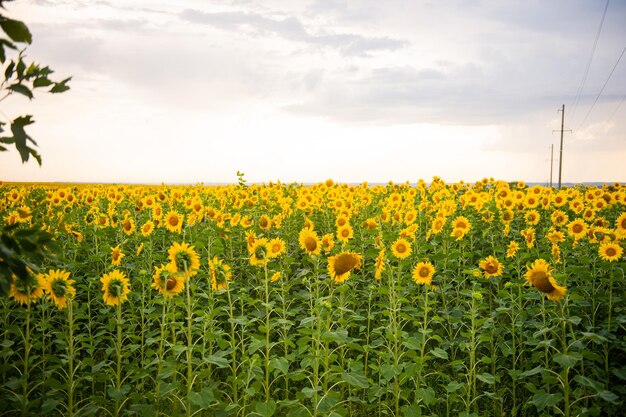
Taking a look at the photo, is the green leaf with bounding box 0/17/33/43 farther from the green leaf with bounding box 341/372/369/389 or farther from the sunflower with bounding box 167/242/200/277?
the green leaf with bounding box 341/372/369/389

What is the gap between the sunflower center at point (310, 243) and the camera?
4.85 m

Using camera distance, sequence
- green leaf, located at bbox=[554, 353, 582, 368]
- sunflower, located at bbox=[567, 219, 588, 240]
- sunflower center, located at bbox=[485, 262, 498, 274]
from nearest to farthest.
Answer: green leaf, located at bbox=[554, 353, 582, 368] → sunflower center, located at bbox=[485, 262, 498, 274] → sunflower, located at bbox=[567, 219, 588, 240]

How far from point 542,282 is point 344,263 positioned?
171 cm

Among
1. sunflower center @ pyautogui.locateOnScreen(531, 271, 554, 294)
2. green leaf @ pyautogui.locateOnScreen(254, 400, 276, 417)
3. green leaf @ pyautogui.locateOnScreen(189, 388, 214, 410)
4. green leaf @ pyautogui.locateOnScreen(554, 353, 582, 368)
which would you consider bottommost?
green leaf @ pyautogui.locateOnScreen(254, 400, 276, 417)

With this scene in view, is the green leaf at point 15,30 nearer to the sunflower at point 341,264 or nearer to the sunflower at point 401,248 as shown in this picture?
the sunflower at point 341,264

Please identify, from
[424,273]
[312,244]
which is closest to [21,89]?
[312,244]

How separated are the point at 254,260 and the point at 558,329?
356cm

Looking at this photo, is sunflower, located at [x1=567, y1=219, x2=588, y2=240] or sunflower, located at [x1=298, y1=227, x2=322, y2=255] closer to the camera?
sunflower, located at [x1=298, y1=227, x2=322, y2=255]

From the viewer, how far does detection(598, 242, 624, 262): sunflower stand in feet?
17.9

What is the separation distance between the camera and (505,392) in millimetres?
5035

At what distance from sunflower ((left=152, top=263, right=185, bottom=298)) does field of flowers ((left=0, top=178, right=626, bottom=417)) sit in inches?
0.8

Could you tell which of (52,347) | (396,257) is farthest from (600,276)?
(52,347)

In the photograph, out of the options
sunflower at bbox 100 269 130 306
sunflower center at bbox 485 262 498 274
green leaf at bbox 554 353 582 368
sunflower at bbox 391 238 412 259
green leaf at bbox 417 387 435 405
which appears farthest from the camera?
sunflower at bbox 391 238 412 259

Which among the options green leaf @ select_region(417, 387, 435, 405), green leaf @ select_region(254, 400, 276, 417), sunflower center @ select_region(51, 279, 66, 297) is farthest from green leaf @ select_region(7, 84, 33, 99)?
green leaf @ select_region(417, 387, 435, 405)
